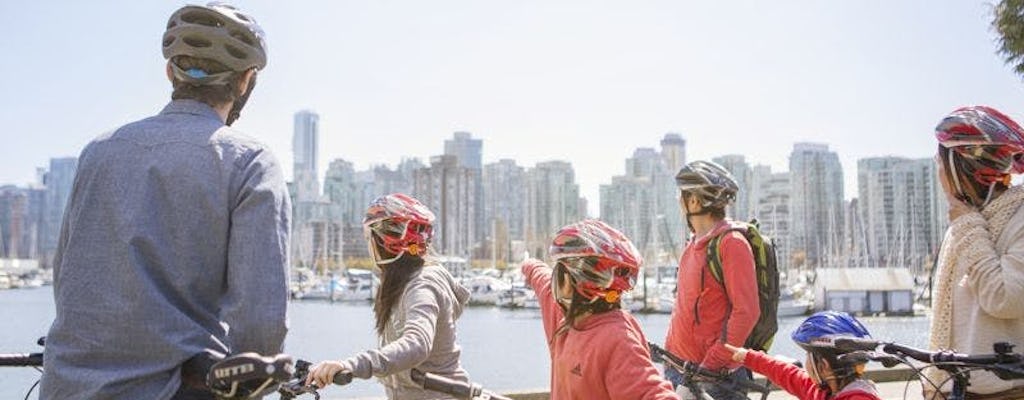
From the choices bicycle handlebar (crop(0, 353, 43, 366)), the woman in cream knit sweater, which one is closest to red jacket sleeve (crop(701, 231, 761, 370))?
the woman in cream knit sweater

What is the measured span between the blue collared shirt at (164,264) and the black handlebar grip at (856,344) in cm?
Answer: 216

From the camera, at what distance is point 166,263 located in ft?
9.23

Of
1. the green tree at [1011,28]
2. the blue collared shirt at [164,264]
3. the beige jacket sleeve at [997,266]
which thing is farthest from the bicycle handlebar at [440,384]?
the green tree at [1011,28]

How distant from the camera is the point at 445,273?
502cm

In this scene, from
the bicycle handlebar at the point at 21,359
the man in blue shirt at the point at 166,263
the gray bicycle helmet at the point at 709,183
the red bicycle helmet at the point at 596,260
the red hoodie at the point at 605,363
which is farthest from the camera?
the gray bicycle helmet at the point at 709,183

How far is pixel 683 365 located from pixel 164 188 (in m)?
3.06

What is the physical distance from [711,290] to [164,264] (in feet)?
10.6

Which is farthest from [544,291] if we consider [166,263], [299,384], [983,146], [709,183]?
[166,263]

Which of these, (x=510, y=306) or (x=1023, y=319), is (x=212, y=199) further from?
(x=510, y=306)

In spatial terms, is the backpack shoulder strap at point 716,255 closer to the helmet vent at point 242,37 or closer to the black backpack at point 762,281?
the black backpack at point 762,281

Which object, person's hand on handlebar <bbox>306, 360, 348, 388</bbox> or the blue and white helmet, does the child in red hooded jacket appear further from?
person's hand on handlebar <bbox>306, 360, 348, 388</bbox>

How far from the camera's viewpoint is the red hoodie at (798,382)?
4.03 m

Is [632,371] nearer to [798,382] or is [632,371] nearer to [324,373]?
[324,373]

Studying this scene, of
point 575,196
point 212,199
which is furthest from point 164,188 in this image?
point 575,196
